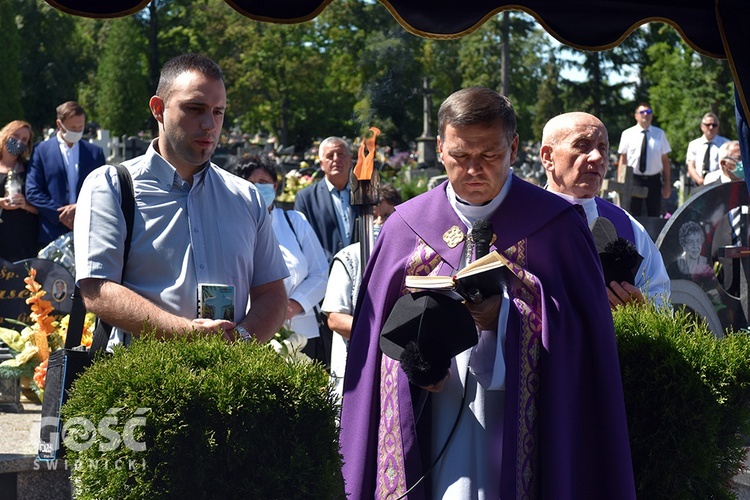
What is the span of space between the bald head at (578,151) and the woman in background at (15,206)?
6224 millimetres

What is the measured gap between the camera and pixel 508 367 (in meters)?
3.62

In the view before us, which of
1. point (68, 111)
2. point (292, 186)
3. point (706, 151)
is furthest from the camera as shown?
point (706, 151)

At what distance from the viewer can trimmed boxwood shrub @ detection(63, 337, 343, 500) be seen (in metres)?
3.25

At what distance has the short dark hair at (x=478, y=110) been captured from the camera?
11.9ft

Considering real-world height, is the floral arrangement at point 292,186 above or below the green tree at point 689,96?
below

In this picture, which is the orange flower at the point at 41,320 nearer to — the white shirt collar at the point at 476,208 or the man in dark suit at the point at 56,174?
the man in dark suit at the point at 56,174

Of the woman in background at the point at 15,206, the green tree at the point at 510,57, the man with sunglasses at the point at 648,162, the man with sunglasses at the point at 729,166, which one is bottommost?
the woman in background at the point at 15,206

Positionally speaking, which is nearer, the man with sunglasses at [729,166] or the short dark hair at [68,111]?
the short dark hair at [68,111]

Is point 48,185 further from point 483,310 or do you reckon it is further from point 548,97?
point 548,97

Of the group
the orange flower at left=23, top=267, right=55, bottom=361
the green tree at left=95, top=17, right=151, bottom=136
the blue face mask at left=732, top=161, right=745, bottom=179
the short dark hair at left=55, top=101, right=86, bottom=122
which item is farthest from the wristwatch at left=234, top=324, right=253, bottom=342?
the green tree at left=95, top=17, right=151, bottom=136

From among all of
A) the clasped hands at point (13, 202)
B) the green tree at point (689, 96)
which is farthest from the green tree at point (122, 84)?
the clasped hands at point (13, 202)

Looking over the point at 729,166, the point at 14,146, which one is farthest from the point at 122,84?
the point at 14,146

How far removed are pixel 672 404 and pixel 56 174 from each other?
23.7 feet

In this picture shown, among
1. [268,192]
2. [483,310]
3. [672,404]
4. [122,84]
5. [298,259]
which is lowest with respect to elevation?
[672,404]
